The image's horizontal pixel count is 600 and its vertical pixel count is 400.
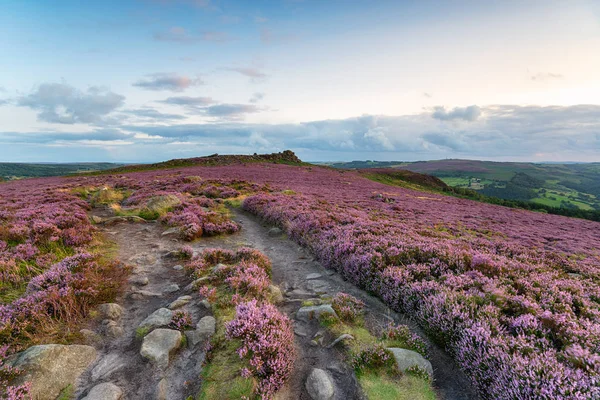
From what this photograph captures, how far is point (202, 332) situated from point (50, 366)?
250 centimetres

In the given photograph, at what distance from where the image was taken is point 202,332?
19.2 feet

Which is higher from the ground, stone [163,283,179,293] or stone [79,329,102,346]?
stone [79,329,102,346]

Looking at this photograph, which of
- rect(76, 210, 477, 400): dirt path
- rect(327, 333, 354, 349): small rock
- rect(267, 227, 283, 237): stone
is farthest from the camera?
rect(267, 227, 283, 237): stone

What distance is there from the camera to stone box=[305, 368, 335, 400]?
4.46 meters

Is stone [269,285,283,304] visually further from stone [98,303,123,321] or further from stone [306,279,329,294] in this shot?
stone [98,303,123,321]

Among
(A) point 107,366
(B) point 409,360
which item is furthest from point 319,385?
(A) point 107,366

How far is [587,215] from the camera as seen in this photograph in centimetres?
5116

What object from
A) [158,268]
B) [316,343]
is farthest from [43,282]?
[316,343]

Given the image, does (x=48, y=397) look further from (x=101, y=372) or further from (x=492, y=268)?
(x=492, y=268)

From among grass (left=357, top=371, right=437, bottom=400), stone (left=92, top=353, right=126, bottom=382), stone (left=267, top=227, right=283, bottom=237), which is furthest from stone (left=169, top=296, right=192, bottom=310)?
stone (left=267, top=227, right=283, bottom=237)

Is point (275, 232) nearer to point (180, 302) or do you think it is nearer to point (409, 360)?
point (180, 302)

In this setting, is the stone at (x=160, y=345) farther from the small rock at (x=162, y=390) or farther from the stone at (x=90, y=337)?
the stone at (x=90, y=337)

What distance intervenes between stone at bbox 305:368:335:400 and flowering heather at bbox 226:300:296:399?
416 mm

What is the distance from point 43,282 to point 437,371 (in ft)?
30.6
